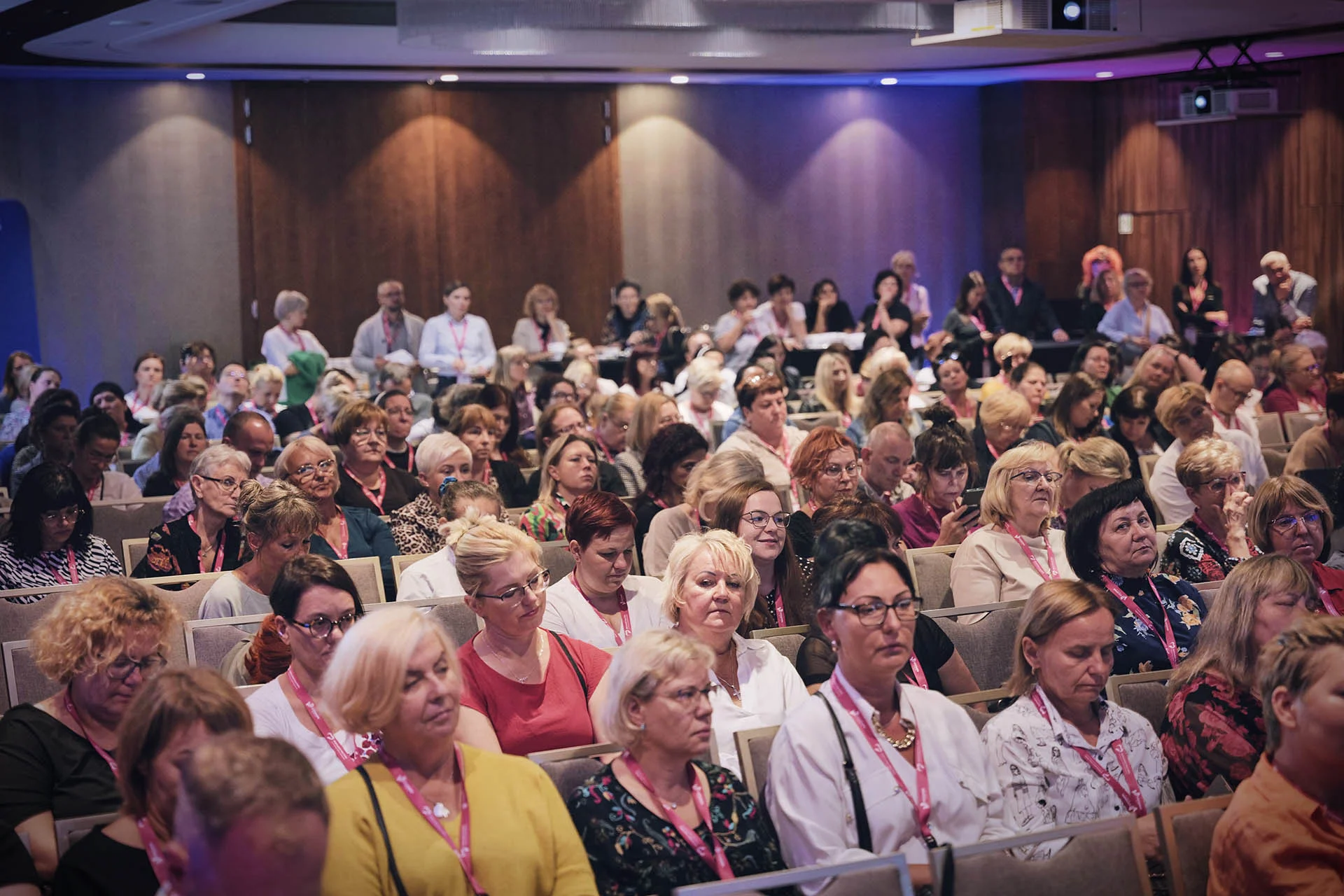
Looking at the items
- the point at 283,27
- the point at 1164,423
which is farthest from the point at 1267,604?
the point at 283,27

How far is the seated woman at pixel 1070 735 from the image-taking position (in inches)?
128

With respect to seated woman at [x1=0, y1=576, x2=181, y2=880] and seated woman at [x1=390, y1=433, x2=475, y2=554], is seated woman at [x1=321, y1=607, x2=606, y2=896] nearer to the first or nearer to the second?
seated woman at [x1=0, y1=576, x2=181, y2=880]

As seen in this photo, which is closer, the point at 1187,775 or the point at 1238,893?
the point at 1238,893

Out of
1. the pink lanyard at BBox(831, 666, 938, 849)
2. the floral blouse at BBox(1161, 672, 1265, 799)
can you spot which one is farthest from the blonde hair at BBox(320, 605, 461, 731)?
the floral blouse at BBox(1161, 672, 1265, 799)

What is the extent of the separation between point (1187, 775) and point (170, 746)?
90.7 inches

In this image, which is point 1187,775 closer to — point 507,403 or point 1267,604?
point 1267,604

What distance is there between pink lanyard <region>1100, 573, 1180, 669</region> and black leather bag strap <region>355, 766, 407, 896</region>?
2.49m

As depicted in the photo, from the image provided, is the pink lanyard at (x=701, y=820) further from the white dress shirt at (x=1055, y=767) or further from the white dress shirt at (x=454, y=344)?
the white dress shirt at (x=454, y=344)

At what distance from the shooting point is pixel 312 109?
13.9 m

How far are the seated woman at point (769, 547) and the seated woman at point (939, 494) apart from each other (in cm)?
112

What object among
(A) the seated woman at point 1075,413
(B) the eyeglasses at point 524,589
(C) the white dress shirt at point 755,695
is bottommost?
(C) the white dress shirt at point 755,695

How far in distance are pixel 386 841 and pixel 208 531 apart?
3.06m

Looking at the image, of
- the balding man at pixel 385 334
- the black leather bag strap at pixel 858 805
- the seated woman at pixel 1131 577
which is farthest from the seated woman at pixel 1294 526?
the balding man at pixel 385 334

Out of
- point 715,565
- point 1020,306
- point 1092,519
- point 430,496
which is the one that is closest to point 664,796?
point 715,565
